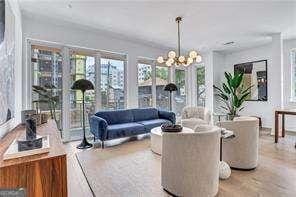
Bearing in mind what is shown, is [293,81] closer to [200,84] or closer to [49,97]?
[200,84]

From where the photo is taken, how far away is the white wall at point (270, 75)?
574 centimetres

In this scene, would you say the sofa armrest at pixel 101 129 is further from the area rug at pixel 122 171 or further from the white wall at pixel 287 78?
the white wall at pixel 287 78

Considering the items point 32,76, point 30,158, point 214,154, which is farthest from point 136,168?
point 32,76

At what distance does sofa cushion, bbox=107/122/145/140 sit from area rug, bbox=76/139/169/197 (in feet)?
1.02

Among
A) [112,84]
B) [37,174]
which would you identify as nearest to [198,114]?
[112,84]

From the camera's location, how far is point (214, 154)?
240 centimetres

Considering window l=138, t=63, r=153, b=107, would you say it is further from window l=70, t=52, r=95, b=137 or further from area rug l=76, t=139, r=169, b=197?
area rug l=76, t=139, r=169, b=197

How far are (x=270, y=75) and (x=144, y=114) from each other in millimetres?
4068

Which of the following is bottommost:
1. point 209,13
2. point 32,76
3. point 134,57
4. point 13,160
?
point 13,160

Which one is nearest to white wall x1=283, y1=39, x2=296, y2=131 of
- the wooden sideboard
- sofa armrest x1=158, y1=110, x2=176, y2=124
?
sofa armrest x1=158, y1=110, x2=176, y2=124

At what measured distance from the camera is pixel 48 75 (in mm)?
5070

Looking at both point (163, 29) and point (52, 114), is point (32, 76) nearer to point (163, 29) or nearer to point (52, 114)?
point (52, 114)

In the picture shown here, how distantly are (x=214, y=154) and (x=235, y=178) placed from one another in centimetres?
94

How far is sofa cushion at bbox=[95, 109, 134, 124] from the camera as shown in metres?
5.35
